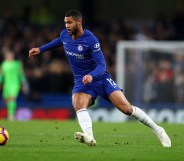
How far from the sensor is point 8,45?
2489cm

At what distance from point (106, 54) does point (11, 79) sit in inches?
152

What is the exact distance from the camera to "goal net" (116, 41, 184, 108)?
21906mm

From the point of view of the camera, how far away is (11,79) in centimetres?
2192

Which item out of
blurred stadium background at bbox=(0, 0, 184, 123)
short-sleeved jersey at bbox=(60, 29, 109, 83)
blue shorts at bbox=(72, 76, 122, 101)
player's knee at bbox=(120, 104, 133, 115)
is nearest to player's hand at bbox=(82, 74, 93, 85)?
short-sleeved jersey at bbox=(60, 29, 109, 83)

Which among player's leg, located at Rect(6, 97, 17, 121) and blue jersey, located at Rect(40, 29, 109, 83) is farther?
player's leg, located at Rect(6, 97, 17, 121)

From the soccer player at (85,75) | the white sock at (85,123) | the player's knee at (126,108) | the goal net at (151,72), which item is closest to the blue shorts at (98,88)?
the soccer player at (85,75)

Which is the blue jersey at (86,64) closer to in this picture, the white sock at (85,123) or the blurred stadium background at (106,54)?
the white sock at (85,123)

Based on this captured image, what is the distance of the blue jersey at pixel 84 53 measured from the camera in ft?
35.3

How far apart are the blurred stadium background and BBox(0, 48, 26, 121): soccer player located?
682 mm

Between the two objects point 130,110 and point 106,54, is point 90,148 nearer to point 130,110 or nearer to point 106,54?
point 130,110

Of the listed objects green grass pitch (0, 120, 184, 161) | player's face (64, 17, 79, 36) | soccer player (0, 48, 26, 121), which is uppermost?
player's face (64, 17, 79, 36)

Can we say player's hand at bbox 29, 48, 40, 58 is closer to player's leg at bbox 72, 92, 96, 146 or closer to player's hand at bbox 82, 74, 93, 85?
player's leg at bbox 72, 92, 96, 146

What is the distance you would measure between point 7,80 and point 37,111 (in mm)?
1429

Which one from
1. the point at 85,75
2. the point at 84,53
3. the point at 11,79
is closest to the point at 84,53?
the point at 84,53
